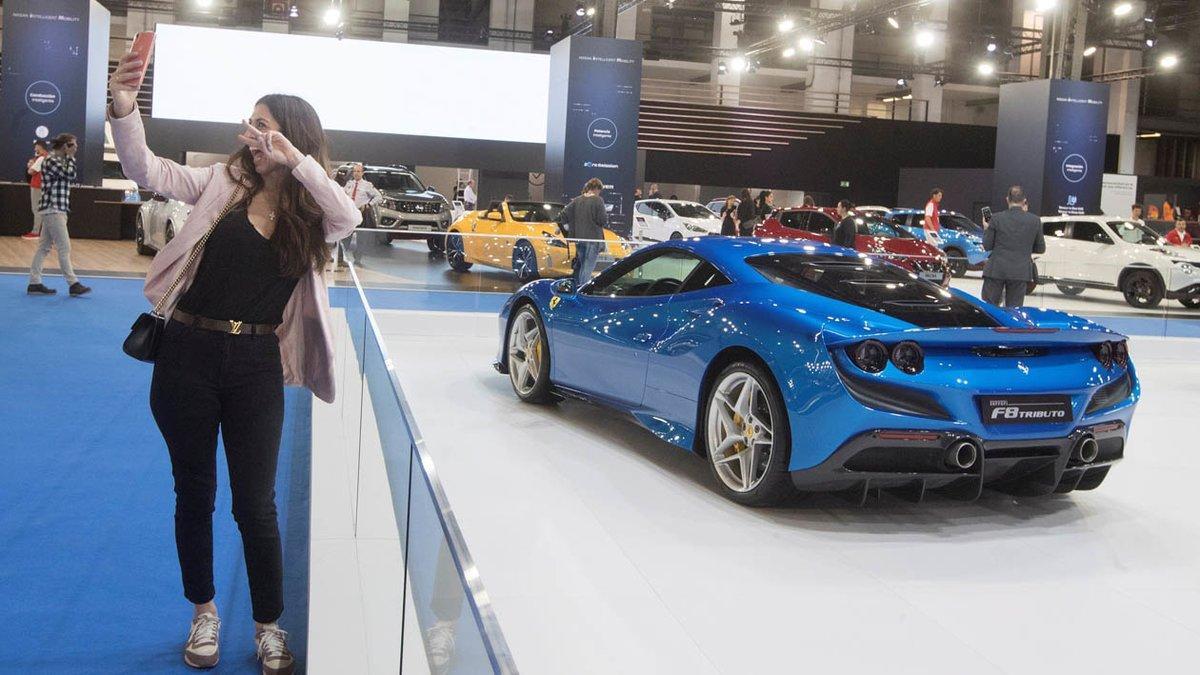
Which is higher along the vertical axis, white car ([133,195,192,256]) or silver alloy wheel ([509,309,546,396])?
white car ([133,195,192,256])

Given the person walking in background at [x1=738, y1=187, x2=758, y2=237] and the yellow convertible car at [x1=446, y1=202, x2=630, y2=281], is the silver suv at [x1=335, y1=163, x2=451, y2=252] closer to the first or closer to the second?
the person walking in background at [x1=738, y1=187, x2=758, y2=237]

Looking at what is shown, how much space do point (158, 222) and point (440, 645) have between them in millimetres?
16187

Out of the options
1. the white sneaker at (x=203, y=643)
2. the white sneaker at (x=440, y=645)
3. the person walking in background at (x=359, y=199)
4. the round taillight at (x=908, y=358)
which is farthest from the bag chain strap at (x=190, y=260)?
the person walking in background at (x=359, y=199)

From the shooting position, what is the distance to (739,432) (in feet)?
16.9

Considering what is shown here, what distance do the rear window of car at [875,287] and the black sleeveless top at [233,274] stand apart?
282cm

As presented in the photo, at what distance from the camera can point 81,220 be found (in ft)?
66.8

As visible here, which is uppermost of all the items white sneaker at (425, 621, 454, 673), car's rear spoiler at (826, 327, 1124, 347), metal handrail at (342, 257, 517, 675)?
car's rear spoiler at (826, 327, 1124, 347)

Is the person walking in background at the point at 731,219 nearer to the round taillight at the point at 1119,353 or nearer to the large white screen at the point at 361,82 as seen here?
the large white screen at the point at 361,82

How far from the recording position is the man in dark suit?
10.9 m

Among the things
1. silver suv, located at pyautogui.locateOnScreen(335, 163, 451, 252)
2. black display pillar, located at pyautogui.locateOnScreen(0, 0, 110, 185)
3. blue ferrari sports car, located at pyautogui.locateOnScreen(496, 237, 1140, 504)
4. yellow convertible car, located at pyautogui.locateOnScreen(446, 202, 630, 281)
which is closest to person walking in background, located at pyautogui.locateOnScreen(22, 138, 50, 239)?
black display pillar, located at pyautogui.locateOnScreen(0, 0, 110, 185)

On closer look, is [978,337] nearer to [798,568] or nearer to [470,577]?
[798,568]

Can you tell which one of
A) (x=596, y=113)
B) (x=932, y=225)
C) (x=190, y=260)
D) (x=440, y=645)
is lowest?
(x=440, y=645)

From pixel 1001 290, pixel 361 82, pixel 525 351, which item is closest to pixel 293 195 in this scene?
pixel 525 351

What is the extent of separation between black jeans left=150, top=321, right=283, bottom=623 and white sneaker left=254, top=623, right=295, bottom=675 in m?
0.04
